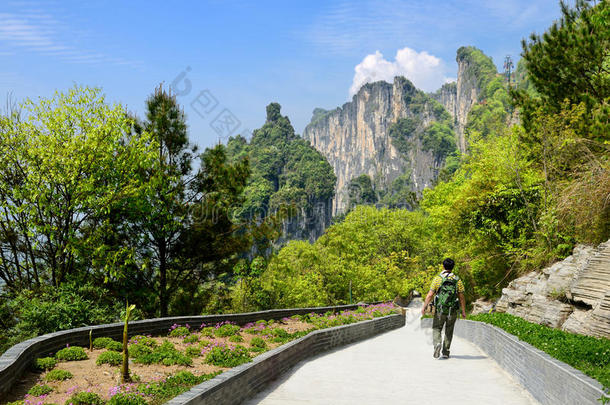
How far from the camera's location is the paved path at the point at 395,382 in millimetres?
5910

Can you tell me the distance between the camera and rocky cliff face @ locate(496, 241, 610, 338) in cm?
771

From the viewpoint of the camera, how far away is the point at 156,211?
1772 centimetres

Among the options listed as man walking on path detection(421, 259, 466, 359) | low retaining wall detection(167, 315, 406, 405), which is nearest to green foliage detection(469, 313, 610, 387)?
man walking on path detection(421, 259, 466, 359)

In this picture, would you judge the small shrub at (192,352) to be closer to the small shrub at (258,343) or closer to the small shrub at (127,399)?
the small shrub at (258,343)

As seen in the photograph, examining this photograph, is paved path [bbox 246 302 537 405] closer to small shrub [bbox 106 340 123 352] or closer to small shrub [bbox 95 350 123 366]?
small shrub [bbox 95 350 123 366]

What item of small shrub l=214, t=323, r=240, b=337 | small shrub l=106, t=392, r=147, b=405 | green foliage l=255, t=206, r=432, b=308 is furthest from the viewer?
green foliage l=255, t=206, r=432, b=308

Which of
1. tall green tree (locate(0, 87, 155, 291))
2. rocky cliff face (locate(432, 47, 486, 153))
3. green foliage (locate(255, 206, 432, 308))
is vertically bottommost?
green foliage (locate(255, 206, 432, 308))

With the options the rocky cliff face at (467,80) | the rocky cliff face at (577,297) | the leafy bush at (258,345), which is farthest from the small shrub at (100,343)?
the rocky cliff face at (467,80)

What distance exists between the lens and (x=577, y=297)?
9.21m

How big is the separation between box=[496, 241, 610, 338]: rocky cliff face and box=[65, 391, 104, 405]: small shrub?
6.85m

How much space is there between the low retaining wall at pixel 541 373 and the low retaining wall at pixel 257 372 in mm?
3303

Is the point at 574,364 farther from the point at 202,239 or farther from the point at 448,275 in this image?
the point at 202,239

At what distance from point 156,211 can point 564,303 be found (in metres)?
13.1

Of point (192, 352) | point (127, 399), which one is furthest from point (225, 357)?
point (127, 399)
